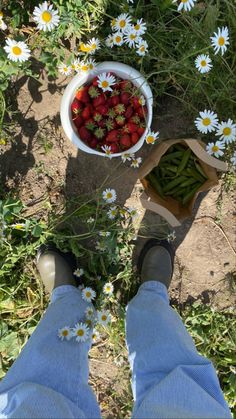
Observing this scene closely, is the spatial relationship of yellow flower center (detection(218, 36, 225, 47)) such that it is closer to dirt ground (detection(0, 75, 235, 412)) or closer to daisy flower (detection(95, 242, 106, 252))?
dirt ground (detection(0, 75, 235, 412))

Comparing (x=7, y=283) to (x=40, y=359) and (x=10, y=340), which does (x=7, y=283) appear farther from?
(x=40, y=359)

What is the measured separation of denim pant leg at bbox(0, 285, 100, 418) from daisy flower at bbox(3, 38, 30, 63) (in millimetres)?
901

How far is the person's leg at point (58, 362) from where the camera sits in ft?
4.21

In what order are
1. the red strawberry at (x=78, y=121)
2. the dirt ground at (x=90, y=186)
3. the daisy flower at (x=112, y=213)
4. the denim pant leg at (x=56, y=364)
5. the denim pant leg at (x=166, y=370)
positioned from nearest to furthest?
the denim pant leg at (x=166, y=370), the denim pant leg at (x=56, y=364), the red strawberry at (x=78, y=121), the daisy flower at (x=112, y=213), the dirt ground at (x=90, y=186)

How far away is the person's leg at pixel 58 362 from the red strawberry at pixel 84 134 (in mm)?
618

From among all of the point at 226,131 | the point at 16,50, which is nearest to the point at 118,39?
the point at 16,50

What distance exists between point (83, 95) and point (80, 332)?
856mm

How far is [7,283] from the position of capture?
182 centimetres

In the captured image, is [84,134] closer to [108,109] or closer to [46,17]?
[108,109]

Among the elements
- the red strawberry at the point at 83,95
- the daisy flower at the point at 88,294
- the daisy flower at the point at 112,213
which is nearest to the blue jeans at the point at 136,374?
the daisy flower at the point at 88,294

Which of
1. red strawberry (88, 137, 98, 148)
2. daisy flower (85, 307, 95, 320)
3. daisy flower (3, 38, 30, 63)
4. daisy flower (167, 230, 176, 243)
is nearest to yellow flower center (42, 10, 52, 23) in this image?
daisy flower (3, 38, 30, 63)

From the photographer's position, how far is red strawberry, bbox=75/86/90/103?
159 centimetres

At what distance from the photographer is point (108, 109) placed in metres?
1.59

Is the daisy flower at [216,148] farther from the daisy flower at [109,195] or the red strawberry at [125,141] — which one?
the daisy flower at [109,195]
